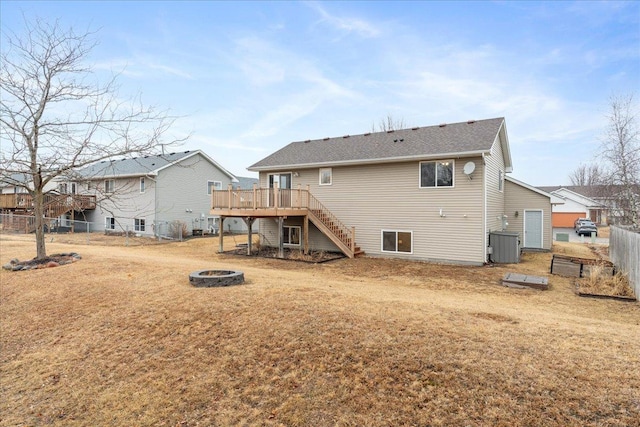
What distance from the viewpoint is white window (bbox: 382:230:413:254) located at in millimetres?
14625

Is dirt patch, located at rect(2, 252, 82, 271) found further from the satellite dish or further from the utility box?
the utility box

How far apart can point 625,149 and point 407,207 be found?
38.5ft

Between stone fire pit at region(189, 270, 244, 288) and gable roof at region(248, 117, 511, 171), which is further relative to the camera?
gable roof at region(248, 117, 511, 171)

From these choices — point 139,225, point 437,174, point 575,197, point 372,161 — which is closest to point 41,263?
point 372,161

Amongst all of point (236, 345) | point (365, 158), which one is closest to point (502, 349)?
point (236, 345)

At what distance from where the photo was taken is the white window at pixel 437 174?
45.0 feet

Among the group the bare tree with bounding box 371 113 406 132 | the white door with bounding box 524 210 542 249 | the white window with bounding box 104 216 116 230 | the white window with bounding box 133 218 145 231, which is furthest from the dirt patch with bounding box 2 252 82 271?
the bare tree with bounding box 371 113 406 132

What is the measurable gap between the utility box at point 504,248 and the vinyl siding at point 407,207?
4.04 feet

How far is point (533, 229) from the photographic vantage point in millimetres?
17719

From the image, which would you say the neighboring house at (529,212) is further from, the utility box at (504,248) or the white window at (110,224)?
the white window at (110,224)

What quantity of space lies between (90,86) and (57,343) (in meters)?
6.28

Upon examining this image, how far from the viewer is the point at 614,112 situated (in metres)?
16.8

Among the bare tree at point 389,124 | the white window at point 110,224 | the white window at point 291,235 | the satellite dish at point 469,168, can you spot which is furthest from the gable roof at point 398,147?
the bare tree at point 389,124

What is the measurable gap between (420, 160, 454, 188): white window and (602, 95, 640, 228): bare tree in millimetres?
9904
